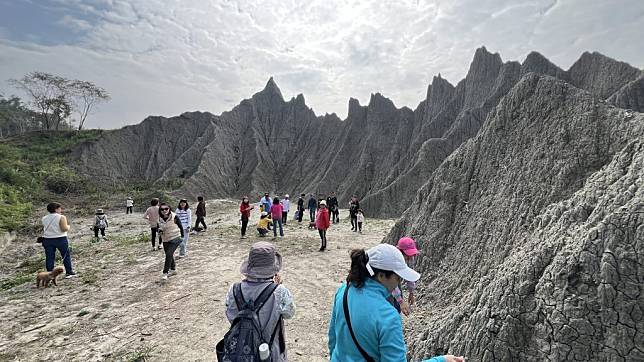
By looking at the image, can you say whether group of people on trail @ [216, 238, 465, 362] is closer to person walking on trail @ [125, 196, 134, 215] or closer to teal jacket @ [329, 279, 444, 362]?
teal jacket @ [329, 279, 444, 362]

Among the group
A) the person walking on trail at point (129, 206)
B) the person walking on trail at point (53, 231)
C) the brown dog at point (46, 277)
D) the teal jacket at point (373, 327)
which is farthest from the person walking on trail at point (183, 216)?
the person walking on trail at point (129, 206)

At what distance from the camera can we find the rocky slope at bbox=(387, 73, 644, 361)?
10.2 ft

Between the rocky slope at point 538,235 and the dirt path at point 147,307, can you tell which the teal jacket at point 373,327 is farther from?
the dirt path at point 147,307

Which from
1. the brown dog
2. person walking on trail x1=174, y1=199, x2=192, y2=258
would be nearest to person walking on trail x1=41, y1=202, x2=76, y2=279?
the brown dog

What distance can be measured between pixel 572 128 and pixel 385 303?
6.41m

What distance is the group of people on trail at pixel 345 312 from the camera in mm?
2066

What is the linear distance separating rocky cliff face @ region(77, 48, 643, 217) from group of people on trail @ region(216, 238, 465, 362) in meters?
31.8

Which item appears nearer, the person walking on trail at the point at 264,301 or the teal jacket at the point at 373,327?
the teal jacket at the point at 373,327

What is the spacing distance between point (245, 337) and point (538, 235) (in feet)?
14.5

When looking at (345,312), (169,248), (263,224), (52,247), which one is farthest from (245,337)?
(263,224)

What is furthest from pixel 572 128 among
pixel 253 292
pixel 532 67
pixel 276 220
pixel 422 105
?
pixel 422 105

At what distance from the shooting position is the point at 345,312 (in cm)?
219

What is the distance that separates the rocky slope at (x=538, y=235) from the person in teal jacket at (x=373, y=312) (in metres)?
1.83

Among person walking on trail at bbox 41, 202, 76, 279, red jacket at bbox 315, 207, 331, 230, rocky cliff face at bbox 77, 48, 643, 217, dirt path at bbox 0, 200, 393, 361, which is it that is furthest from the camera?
rocky cliff face at bbox 77, 48, 643, 217
